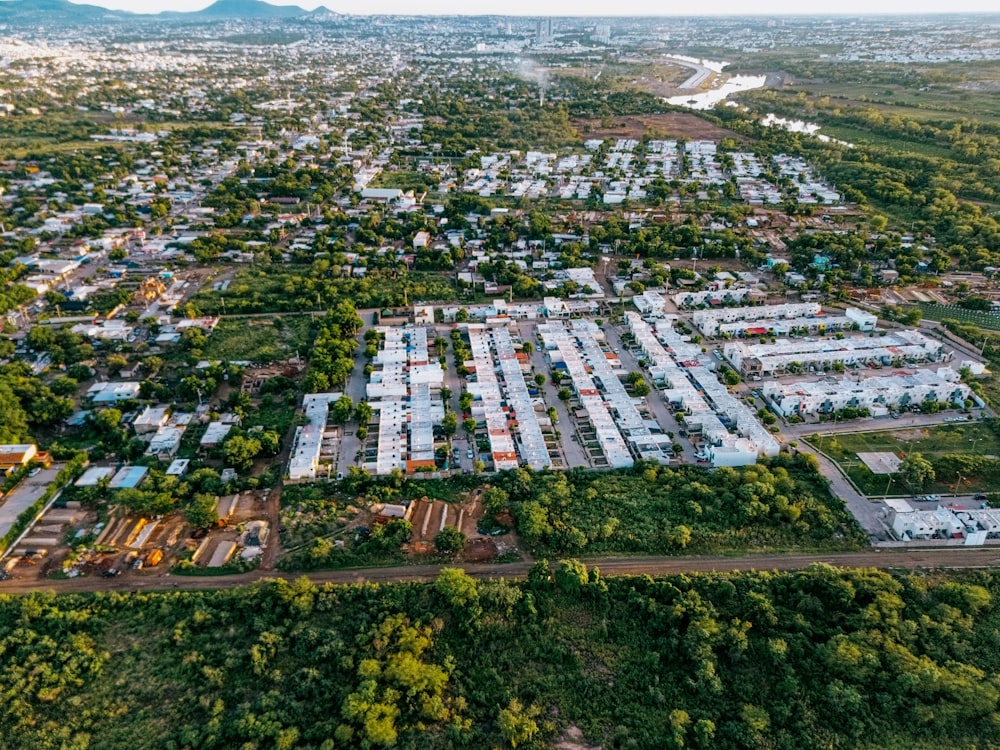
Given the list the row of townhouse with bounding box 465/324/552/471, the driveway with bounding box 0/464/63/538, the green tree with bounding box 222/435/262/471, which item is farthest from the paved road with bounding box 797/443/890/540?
the driveway with bounding box 0/464/63/538

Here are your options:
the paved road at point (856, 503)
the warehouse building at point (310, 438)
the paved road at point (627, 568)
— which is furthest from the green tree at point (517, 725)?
the paved road at point (856, 503)

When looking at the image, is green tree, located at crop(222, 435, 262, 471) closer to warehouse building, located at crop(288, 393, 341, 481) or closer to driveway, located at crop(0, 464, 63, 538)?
warehouse building, located at crop(288, 393, 341, 481)

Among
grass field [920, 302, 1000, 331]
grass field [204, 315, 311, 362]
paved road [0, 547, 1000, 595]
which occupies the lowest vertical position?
grass field [204, 315, 311, 362]

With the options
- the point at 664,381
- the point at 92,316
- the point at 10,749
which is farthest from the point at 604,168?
the point at 10,749

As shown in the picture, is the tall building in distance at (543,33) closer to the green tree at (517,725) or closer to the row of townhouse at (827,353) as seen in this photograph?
the row of townhouse at (827,353)

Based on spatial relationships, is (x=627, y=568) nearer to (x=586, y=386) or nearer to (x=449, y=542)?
(x=449, y=542)
